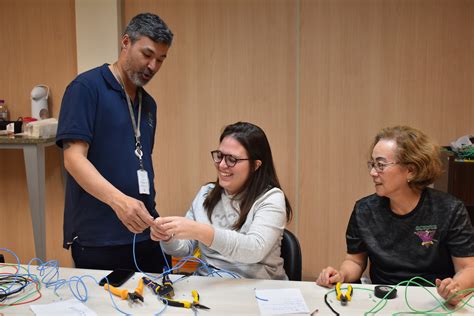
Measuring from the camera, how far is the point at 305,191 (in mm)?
3596

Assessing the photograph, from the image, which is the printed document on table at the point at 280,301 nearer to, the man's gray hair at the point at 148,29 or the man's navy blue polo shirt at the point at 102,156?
the man's navy blue polo shirt at the point at 102,156

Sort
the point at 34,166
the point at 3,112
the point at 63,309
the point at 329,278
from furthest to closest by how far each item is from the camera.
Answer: the point at 3,112 < the point at 34,166 < the point at 329,278 < the point at 63,309

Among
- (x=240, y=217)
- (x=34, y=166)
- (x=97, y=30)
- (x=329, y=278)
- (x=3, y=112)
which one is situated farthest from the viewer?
(x=3, y=112)

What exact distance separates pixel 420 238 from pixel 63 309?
1.31 m

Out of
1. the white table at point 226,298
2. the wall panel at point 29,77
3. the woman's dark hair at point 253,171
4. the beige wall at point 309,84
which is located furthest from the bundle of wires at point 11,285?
the wall panel at point 29,77

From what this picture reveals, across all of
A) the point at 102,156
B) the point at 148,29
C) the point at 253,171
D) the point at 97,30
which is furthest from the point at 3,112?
the point at 253,171

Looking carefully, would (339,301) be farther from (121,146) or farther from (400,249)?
(121,146)

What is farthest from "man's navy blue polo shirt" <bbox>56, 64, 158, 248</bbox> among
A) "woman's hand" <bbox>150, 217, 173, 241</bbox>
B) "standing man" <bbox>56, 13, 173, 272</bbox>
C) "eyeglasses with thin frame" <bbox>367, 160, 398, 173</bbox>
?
"eyeglasses with thin frame" <bbox>367, 160, 398, 173</bbox>

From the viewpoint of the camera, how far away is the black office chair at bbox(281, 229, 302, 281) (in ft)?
6.52

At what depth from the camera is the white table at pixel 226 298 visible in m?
1.48

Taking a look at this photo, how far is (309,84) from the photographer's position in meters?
3.49

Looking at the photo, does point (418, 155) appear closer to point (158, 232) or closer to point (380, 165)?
point (380, 165)

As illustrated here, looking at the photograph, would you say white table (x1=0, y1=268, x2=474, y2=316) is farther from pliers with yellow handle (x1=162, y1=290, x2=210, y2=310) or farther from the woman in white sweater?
the woman in white sweater

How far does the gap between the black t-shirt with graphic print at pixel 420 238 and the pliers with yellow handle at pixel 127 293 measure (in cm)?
91
